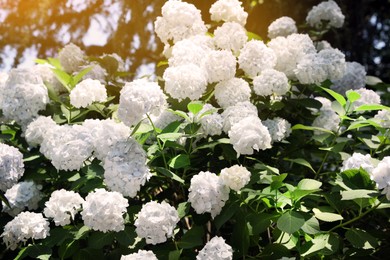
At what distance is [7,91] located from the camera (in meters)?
3.22

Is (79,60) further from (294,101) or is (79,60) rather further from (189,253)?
(189,253)

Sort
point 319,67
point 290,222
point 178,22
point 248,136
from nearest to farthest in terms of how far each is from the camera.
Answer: point 290,222 < point 248,136 < point 319,67 < point 178,22

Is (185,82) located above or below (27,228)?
above

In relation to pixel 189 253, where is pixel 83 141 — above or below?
above

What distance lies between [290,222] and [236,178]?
0.28 metres

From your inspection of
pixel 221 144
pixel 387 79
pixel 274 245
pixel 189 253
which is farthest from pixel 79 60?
pixel 387 79

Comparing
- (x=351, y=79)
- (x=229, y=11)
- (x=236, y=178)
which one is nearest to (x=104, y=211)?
(x=236, y=178)

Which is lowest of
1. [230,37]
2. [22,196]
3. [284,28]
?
[22,196]

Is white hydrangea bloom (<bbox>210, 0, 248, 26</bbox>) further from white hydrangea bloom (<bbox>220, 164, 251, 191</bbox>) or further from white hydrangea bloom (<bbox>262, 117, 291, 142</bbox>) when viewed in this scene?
white hydrangea bloom (<bbox>220, 164, 251, 191</bbox>)

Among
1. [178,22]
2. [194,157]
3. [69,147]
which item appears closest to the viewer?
[69,147]

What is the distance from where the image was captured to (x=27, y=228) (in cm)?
259

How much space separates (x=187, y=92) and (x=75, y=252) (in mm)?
864

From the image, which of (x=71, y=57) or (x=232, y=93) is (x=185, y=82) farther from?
(x=71, y=57)

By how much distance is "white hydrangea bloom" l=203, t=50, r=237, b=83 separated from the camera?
291 cm
